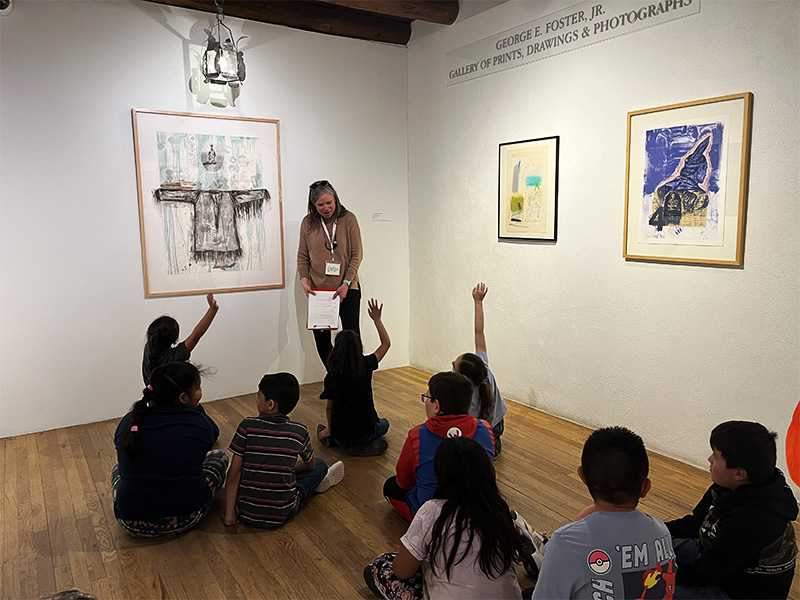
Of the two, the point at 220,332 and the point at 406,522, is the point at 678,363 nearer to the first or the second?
the point at 406,522

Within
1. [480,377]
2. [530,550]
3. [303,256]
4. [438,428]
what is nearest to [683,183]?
[480,377]

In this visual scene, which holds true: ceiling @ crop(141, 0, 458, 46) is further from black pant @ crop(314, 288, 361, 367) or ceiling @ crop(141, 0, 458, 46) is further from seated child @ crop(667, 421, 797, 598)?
seated child @ crop(667, 421, 797, 598)

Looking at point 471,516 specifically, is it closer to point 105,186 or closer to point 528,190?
point 528,190

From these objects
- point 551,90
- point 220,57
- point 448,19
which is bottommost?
point 551,90

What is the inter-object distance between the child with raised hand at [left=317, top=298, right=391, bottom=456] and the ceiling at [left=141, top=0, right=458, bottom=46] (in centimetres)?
251

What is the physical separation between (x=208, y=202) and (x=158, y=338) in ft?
4.98

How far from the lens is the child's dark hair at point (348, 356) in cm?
347

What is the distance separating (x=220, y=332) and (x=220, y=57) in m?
2.01

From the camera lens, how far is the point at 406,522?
285cm

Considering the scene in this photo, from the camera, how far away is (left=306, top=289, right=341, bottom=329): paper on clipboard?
4480mm

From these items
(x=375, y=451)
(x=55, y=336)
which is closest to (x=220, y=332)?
(x=55, y=336)

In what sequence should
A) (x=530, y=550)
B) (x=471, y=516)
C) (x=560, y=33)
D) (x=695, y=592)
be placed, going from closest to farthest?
(x=471, y=516)
(x=695, y=592)
(x=530, y=550)
(x=560, y=33)

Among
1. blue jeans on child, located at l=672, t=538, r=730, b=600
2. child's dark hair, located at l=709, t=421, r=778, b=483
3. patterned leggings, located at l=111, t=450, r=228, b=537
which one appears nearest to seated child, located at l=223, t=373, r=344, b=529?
patterned leggings, located at l=111, t=450, r=228, b=537

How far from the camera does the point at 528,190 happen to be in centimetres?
439
